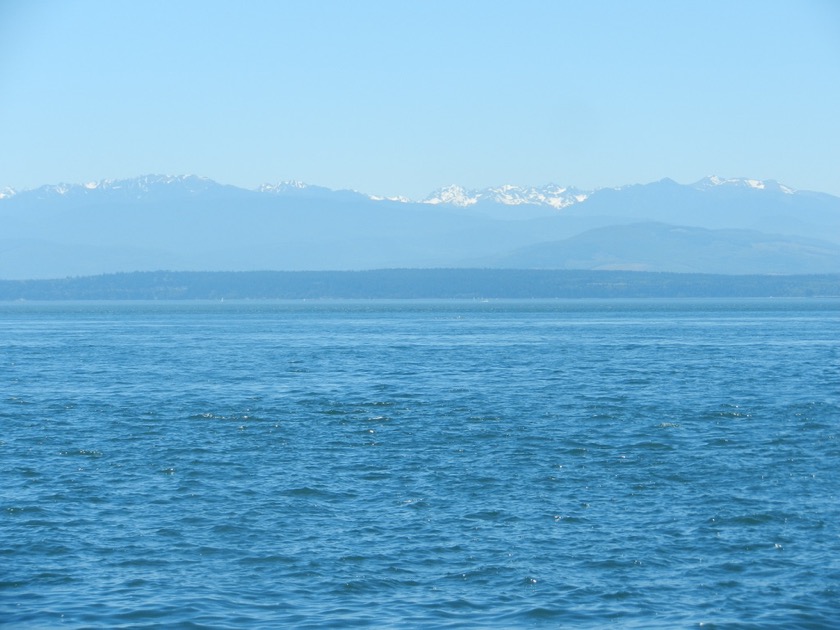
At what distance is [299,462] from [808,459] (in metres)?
13.5

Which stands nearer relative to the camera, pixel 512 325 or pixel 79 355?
pixel 79 355

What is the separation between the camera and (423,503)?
2609 cm

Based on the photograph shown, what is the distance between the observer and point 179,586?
65.4ft

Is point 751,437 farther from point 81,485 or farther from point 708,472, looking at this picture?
point 81,485

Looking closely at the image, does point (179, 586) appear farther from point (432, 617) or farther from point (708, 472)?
point (708, 472)

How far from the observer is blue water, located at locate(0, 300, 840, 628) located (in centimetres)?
1909

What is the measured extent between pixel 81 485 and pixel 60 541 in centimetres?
564

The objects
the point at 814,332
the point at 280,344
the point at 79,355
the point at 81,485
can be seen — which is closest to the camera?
the point at 81,485

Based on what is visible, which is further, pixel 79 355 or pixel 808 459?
pixel 79 355

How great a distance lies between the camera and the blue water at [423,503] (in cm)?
1909

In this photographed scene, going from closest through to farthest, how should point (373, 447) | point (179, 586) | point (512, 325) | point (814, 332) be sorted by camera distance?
1. point (179, 586)
2. point (373, 447)
3. point (814, 332)
4. point (512, 325)

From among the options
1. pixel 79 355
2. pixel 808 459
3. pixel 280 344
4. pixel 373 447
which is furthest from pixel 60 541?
pixel 280 344

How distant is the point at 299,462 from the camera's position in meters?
31.8

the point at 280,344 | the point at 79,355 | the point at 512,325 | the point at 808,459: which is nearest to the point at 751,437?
the point at 808,459
